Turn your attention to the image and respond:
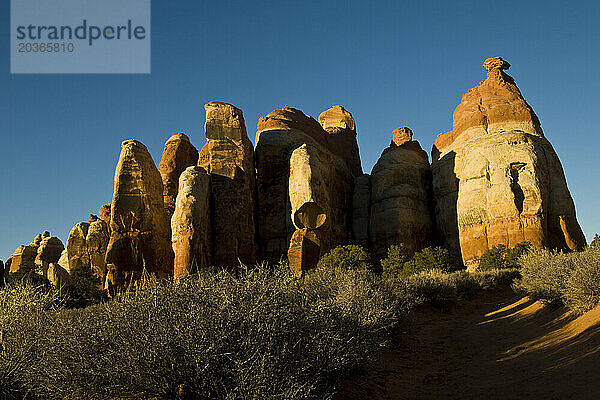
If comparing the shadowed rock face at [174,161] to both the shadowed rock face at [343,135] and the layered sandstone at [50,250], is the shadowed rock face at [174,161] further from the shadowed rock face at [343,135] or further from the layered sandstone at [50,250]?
the layered sandstone at [50,250]

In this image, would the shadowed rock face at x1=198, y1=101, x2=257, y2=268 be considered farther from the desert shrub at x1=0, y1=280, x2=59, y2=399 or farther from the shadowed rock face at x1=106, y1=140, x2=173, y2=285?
the desert shrub at x1=0, y1=280, x2=59, y2=399

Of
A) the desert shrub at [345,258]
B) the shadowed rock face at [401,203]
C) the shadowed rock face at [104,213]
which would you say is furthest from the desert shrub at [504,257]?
the shadowed rock face at [104,213]

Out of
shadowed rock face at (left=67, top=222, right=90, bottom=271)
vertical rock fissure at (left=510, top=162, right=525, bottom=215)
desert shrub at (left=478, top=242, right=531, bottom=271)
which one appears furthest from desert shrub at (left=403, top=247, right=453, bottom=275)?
A: shadowed rock face at (left=67, top=222, right=90, bottom=271)

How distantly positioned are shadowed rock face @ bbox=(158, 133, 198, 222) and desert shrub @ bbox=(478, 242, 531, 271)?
1969 centimetres

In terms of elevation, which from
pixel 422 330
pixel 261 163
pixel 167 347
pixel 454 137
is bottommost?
pixel 422 330

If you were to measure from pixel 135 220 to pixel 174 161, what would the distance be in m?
8.22

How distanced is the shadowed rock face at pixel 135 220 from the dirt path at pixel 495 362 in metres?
15.4

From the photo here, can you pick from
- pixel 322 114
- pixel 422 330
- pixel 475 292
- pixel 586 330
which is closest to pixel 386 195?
pixel 475 292

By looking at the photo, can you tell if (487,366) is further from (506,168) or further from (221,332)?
(506,168)

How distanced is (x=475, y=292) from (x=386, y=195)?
15.5 meters

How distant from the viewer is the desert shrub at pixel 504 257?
80.9 ft

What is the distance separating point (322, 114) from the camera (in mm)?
50812

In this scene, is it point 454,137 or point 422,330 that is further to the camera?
point 454,137

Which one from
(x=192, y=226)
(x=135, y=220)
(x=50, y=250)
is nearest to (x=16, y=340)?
(x=192, y=226)
